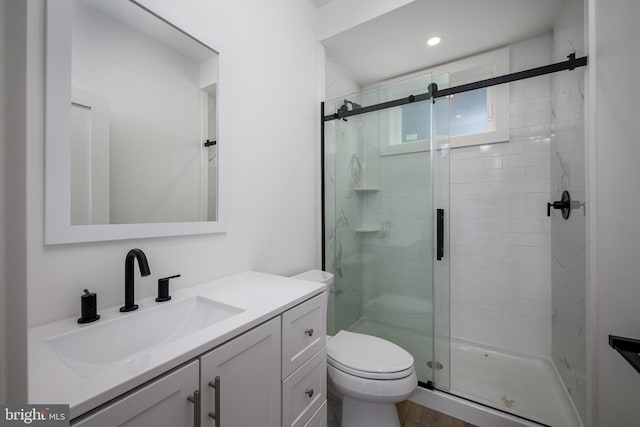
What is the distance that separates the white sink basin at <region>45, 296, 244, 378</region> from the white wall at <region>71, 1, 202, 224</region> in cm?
34

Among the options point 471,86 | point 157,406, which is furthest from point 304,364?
point 471,86

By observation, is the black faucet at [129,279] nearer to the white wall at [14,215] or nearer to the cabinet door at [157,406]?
the cabinet door at [157,406]

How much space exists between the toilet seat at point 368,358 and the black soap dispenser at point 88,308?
1.01 metres

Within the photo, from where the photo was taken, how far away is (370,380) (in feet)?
3.91

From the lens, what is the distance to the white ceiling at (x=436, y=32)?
1642 millimetres

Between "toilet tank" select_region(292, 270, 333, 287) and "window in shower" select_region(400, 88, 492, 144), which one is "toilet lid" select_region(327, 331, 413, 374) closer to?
"toilet tank" select_region(292, 270, 333, 287)

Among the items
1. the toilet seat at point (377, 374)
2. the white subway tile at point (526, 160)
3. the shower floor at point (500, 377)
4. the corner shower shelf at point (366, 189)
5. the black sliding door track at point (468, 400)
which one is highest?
the white subway tile at point (526, 160)

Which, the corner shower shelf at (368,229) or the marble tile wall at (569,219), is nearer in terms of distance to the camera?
the marble tile wall at (569,219)

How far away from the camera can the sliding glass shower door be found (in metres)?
1.62

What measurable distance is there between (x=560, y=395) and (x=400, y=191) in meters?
1.56

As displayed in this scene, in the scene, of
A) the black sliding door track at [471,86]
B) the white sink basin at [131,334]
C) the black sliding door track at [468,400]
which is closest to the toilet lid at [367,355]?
the black sliding door track at [468,400]

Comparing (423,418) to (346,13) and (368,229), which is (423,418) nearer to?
(368,229)

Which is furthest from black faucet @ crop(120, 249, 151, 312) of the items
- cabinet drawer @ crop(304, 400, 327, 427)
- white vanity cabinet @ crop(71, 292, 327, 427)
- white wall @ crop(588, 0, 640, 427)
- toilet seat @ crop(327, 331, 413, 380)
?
white wall @ crop(588, 0, 640, 427)

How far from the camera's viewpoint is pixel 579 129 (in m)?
1.30
